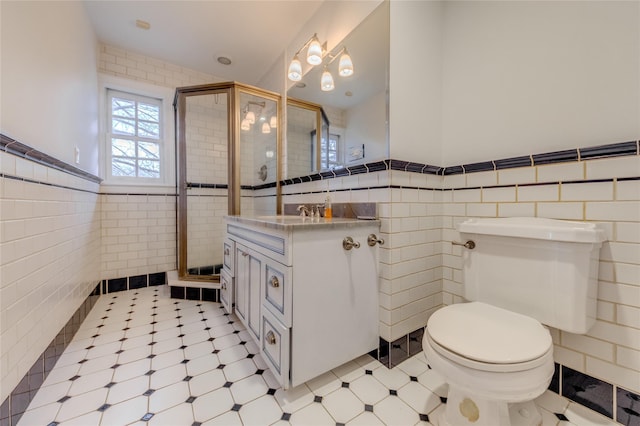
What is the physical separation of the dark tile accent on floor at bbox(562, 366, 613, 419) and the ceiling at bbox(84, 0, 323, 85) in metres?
2.76

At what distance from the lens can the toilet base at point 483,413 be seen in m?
0.90

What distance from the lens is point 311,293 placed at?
114cm

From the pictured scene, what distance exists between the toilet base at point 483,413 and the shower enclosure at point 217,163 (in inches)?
78.2

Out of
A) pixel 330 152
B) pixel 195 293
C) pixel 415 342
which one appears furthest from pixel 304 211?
pixel 195 293

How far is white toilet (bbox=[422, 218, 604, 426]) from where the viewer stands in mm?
776

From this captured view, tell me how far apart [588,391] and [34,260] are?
255 centimetres

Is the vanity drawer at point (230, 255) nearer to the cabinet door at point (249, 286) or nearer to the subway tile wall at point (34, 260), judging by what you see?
the cabinet door at point (249, 286)

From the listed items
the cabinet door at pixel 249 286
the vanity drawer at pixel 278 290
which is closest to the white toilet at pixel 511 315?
the vanity drawer at pixel 278 290

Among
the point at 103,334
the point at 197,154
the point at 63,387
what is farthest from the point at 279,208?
the point at 63,387

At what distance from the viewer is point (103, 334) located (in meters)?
1.66

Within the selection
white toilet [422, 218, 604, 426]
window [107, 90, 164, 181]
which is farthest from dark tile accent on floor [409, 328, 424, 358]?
window [107, 90, 164, 181]

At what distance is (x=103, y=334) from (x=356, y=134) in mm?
Answer: 2163

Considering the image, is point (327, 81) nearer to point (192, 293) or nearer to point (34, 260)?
point (34, 260)

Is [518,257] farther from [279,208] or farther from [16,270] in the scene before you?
[16,270]
